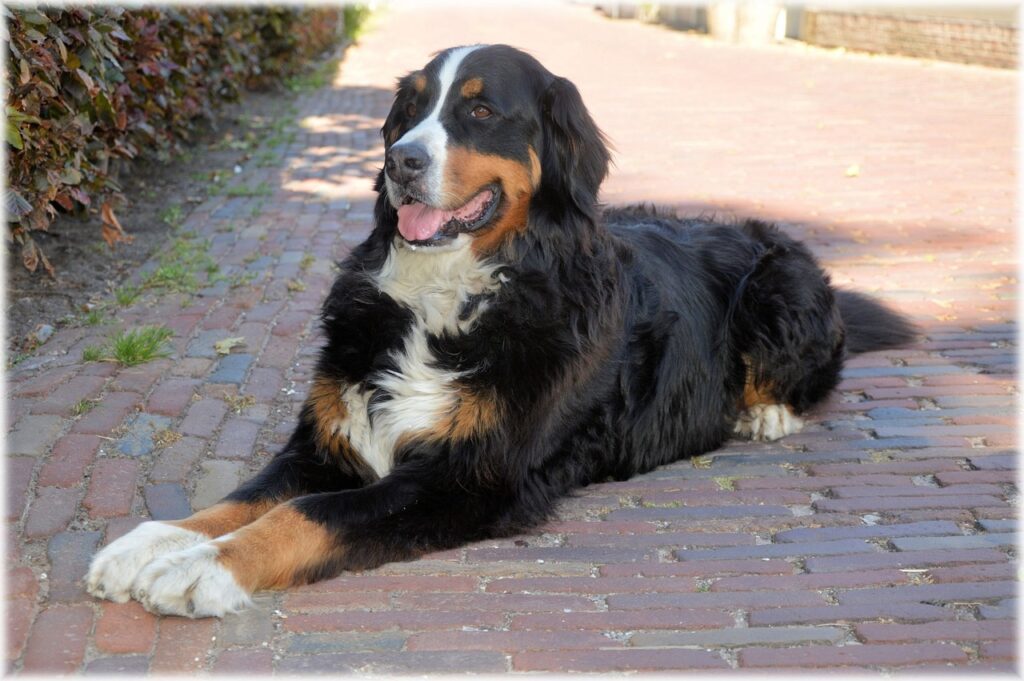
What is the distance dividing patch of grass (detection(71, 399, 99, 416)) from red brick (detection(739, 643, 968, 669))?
9.09ft

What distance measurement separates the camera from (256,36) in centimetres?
1275

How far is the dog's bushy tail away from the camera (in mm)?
5645

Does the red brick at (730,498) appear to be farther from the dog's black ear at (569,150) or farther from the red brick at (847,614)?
the dog's black ear at (569,150)

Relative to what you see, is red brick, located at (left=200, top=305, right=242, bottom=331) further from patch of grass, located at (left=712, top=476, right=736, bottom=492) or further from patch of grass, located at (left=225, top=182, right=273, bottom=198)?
patch of grass, located at (left=225, top=182, right=273, bottom=198)

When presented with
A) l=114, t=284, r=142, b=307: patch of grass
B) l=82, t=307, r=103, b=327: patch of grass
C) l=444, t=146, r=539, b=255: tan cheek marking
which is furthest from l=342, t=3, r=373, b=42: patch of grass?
l=444, t=146, r=539, b=255: tan cheek marking

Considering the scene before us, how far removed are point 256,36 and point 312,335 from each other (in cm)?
825

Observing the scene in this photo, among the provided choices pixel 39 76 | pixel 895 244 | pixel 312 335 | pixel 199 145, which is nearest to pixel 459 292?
pixel 312 335

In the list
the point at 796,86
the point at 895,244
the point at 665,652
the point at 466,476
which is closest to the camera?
the point at 665,652

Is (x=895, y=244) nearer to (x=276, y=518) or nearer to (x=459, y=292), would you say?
(x=459, y=292)

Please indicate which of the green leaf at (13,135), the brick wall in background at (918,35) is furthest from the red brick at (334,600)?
the brick wall in background at (918,35)

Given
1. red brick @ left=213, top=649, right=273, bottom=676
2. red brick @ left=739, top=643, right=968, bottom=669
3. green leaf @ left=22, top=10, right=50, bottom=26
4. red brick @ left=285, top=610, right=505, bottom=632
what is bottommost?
red brick @ left=285, top=610, right=505, bottom=632

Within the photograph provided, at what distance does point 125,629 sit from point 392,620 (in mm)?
737

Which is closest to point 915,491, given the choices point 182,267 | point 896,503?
point 896,503

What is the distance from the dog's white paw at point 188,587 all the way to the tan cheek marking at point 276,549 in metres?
0.04
